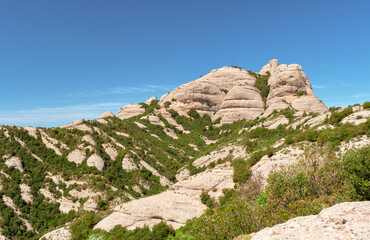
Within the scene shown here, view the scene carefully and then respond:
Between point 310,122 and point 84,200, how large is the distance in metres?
42.2

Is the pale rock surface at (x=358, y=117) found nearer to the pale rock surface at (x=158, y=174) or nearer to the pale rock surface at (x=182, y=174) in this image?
the pale rock surface at (x=182, y=174)

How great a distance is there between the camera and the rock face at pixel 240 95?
2446 inches

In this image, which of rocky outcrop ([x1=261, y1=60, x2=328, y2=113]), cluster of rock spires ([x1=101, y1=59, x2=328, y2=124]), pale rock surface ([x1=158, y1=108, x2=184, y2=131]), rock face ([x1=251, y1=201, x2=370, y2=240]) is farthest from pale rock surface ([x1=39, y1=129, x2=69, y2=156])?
rocky outcrop ([x1=261, y1=60, x2=328, y2=113])


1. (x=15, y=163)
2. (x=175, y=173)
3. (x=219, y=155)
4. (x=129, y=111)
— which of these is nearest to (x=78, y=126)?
(x=15, y=163)

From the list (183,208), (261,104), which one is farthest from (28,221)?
(261,104)

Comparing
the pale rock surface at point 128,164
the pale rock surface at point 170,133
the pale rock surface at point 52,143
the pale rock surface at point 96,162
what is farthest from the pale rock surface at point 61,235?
the pale rock surface at point 170,133

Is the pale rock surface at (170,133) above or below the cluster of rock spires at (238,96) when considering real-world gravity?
below

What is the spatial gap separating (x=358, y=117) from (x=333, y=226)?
26494mm

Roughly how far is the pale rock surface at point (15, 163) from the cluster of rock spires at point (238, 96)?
44.1m

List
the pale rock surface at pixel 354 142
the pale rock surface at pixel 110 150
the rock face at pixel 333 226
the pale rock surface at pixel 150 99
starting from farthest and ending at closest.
Answer: the pale rock surface at pixel 150 99
the pale rock surface at pixel 110 150
the pale rock surface at pixel 354 142
the rock face at pixel 333 226

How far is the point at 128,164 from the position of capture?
45.4 metres

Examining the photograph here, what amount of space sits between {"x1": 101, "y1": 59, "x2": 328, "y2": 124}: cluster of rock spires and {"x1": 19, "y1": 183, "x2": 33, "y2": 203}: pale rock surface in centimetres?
4771

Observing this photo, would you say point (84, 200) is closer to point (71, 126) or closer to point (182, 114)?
point (71, 126)

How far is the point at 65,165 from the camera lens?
136ft
